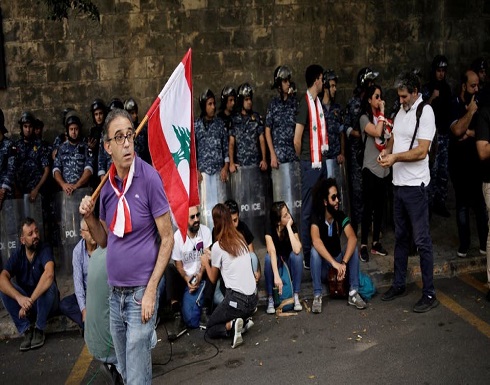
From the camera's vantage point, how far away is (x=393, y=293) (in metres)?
7.45

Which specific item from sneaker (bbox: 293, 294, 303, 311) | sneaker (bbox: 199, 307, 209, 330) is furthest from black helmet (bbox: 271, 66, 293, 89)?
sneaker (bbox: 199, 307, 209, 330)

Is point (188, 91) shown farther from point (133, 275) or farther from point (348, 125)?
point (348, 125)

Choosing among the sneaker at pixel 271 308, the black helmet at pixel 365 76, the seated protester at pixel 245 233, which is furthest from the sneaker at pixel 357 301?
the black helmet at pixel 365 76

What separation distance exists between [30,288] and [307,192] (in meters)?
3.35

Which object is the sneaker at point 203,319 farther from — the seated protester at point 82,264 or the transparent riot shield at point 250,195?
the transparent riot shield at point 250,195

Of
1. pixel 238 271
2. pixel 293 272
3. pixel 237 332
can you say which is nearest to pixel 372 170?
pixel 293 272

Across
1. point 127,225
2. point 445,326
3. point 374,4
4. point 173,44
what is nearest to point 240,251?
point 445,326

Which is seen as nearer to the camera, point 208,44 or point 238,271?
point 238,271

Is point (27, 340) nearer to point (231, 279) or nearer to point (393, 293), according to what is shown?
point (231, 279)

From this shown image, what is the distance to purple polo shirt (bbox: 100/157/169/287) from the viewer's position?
14.5 feet

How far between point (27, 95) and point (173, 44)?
238cm

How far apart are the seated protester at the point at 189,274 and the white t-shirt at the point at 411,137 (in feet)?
6.98

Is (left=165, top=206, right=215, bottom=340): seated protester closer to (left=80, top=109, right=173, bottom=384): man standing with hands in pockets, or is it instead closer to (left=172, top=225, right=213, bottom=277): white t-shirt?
(left=172, top=225, right=213, bottom=277): white t-shirt

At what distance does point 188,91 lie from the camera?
219 inches
